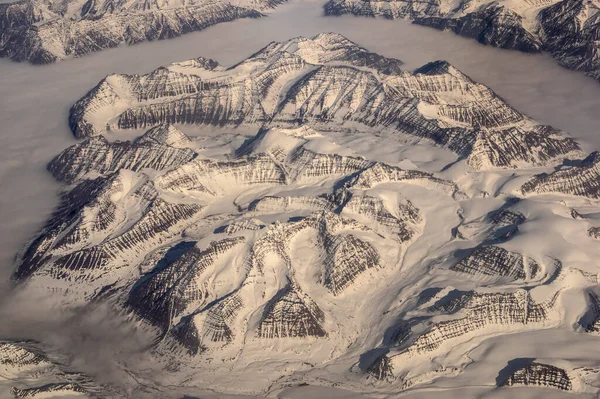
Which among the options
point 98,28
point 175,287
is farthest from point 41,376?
point 98,28

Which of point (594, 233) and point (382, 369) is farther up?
point (594, 233)

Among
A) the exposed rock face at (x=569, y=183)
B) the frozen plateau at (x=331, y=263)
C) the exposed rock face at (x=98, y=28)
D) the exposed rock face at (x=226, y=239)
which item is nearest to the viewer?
the frozen plateau at (x=331, y=263)

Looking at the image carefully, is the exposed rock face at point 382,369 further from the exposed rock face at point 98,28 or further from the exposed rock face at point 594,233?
the exposed rock face at point 98,28

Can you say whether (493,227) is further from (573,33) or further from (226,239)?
(573,33)

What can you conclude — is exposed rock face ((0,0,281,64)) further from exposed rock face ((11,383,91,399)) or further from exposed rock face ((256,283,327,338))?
exposed rock face ((11,383,91,399))

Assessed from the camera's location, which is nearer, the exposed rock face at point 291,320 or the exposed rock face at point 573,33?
the exposed rock face at point 291,320

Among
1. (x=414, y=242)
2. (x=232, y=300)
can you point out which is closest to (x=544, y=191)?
(x=414, y=242)

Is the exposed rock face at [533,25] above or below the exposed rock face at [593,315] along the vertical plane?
above

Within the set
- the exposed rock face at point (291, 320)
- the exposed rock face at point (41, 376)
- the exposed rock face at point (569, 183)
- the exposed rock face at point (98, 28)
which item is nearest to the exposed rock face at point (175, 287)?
the exposed rock face at point (291, 320)
